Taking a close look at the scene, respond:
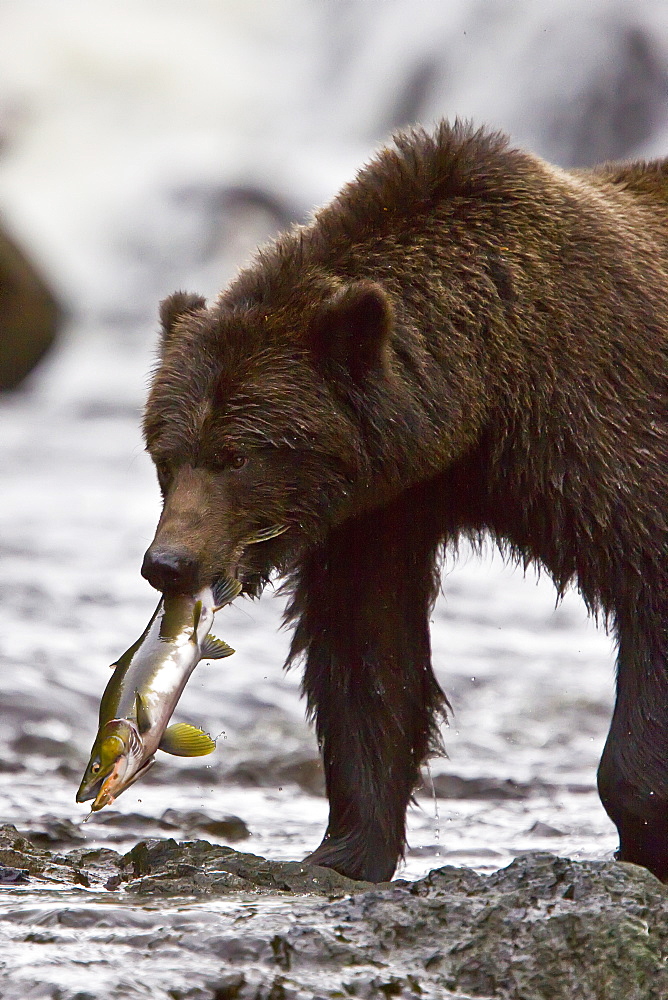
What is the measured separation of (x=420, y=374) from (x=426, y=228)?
1.63ft

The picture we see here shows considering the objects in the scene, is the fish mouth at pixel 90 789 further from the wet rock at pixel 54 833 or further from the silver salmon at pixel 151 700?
the wet rock at pixel 54 833

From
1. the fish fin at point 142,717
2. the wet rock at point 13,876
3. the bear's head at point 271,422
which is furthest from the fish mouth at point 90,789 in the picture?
the wet rock at point 13,876

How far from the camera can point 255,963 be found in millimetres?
3289

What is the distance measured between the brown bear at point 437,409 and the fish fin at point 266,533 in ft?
0.04

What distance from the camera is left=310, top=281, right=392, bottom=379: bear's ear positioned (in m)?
4.18

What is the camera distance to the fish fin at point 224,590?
4.12m

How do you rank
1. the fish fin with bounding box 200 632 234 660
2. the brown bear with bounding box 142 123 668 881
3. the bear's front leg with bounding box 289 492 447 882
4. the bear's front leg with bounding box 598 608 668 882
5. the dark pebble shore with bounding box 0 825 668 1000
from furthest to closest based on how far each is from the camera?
the bear's front leg with bounding box 289 492 447 882
the bear's front leg with bounding box 598 608 668 882
the brown bear with bounding box 142 123 668 881
the fish fin with bounding box 200 632 234 660
the dark pebble shore with bounding box 0 825 668 1000

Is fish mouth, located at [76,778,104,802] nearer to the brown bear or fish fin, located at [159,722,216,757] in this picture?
fish fin, located at [159,722,216,757]

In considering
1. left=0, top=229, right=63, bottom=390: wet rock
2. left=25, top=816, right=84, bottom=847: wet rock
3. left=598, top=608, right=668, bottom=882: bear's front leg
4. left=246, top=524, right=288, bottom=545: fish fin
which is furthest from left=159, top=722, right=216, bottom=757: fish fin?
left=0, top=229, right=63, bottom=390: wet rock

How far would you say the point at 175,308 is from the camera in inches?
186

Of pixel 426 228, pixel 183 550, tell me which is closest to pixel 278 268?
pixel 426 228

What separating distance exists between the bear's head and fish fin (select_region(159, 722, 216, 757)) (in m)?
0.52

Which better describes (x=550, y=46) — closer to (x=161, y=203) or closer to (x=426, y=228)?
(x=161, y=203)

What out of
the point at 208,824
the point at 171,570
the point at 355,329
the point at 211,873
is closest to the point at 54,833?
the point at 208,824
